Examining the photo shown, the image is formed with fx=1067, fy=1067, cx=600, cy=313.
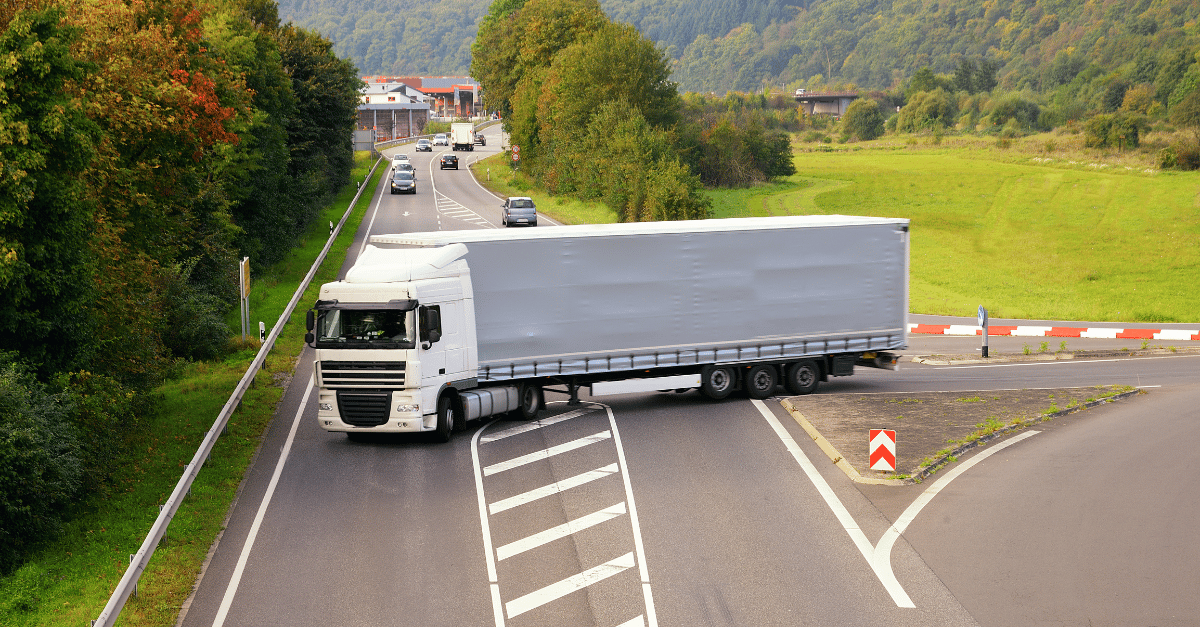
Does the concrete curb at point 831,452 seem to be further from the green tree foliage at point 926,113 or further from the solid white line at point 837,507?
the green tree foliage at point 926,113

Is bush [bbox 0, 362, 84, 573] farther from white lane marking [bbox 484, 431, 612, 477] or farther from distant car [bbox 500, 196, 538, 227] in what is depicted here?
distant car [bbox 500, 196, 538, 227]

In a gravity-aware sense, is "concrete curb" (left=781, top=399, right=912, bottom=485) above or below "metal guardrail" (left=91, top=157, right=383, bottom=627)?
below

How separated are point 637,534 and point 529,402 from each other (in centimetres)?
783

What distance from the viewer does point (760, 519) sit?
15805mm

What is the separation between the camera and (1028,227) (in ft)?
234

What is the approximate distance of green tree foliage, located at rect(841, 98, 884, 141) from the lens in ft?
524

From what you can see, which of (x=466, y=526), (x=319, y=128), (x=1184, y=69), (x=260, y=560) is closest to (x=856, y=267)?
(x=466, y=526)

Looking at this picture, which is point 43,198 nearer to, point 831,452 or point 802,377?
point 831,452

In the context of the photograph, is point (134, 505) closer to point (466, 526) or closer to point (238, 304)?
point (466, 526)

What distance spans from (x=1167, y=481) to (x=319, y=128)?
4732 cm

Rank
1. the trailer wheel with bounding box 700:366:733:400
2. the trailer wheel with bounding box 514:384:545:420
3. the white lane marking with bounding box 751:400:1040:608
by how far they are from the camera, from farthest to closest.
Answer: the trailer wheel with bounding box 700:366:733:400 → the trailer wheel with bounding box 514:384:545:420 → the white lane marking with bounding box 751:400:1040:608

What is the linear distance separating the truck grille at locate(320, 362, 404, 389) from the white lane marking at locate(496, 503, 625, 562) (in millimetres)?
5375

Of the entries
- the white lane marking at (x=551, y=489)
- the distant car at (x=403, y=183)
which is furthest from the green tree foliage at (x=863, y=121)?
the white lane marking at (x=551, y=489)

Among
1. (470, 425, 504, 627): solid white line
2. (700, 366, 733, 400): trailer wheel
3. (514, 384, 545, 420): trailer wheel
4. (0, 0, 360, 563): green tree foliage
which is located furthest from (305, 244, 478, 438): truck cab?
(700, 366, 733, 400): trailer wheel
